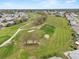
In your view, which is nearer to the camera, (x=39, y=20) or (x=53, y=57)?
(x=53, y=57)

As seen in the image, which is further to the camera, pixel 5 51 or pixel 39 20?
pixel 39 20

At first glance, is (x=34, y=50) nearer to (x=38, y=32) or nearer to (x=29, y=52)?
(x=29, y=52)

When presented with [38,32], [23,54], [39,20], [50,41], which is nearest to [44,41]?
[50,41]

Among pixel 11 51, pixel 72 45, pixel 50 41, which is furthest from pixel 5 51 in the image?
pixel 72 45

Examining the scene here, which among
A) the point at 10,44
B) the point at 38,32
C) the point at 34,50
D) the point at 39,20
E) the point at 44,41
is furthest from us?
the point at 39,20

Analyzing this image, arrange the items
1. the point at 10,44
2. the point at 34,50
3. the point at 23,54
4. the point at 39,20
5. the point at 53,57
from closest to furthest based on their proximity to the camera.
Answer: the point at 53,57, the point at 23,54, the point at 34,50, the point at 10,44, the point at 39,20

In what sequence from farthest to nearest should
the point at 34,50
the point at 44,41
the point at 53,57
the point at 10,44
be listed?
the point at 44,41 → the point at 10,44 → the point at 34,50 → the point at 53,57

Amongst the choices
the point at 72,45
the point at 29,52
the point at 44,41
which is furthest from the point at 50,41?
the point at 29,52

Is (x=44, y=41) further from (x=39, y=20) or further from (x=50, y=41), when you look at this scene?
(x=39, y=20)

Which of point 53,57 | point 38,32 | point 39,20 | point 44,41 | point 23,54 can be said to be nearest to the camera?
point 53,57
